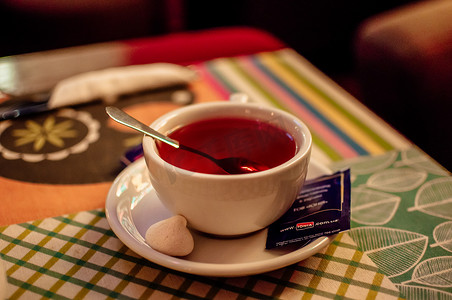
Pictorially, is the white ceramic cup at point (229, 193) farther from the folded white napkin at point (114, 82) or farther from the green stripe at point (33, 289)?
the folded white napkin at point (114, 82)

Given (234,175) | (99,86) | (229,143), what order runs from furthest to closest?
(99,86)
(229,143)
(234,175)

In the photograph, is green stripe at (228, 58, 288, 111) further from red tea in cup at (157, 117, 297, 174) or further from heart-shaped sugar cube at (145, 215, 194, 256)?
heart-shaped sugar cube at (145, 215, 194, 256)

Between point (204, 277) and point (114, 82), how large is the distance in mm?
514

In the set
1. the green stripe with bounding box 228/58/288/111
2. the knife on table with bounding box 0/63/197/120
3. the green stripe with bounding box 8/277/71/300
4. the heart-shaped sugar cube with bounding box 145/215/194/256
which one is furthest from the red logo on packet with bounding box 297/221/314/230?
the knife on table with bounding box 0/63/197/120

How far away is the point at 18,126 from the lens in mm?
801

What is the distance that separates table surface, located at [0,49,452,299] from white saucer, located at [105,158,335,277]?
0.02 m

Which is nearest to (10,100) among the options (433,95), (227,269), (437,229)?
(227,269)

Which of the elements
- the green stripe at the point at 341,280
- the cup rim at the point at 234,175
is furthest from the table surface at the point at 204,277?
the cup rim at the point at 234,175

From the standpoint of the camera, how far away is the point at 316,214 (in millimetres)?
540

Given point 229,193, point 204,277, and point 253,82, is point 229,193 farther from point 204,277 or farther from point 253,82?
point 253,82

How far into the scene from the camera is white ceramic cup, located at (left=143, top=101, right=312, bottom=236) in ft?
1.52

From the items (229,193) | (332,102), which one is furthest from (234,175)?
(332,102)

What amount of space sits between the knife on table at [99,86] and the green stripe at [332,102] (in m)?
0.22

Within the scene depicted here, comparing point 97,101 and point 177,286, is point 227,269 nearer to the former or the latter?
point 177,286
